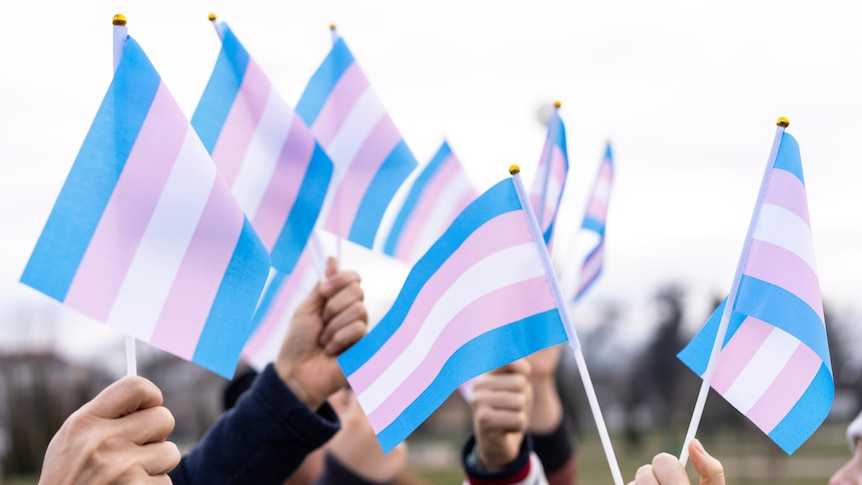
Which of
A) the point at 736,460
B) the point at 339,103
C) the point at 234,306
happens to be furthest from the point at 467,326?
the point at 736,460

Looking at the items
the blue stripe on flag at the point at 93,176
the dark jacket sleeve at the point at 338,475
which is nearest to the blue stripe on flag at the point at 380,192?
the blue stripe on flag at the point at 93,176

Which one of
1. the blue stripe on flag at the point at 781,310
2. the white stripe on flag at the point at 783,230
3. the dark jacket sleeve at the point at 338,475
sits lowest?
the dark jacket sleeve at the point at 338,475

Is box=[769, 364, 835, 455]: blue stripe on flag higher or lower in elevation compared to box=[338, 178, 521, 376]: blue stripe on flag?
lower

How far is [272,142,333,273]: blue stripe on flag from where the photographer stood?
86.7 inches

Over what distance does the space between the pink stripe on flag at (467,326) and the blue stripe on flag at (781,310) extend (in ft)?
1.15

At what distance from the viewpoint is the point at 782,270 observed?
165 centimetres

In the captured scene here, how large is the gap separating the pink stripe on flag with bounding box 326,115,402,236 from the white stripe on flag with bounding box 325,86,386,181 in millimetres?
17

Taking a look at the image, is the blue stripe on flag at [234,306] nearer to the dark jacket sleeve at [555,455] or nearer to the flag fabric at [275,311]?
the flag fabric at [275,311]

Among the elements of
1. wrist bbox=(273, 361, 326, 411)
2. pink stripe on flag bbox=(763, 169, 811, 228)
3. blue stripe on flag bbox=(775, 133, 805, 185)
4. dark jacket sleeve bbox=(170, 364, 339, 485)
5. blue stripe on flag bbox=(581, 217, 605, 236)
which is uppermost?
blue stripe on flag bbox=(775, 133, 805, 185)

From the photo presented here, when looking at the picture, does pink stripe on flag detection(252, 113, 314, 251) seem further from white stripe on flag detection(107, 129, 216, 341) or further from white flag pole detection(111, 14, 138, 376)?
white flag pole detection(111, 14, 138, 376)

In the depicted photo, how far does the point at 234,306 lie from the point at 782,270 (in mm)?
973

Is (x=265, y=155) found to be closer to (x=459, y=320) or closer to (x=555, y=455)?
(x=459, y=320)

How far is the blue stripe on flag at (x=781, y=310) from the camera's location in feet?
5.40

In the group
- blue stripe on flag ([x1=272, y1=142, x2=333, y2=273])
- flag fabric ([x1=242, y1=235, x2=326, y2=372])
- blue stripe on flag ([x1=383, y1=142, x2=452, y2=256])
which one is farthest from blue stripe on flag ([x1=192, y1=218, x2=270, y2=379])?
blue stripe on flag ([x1=383, y1=142, x2=452, y2=256])
